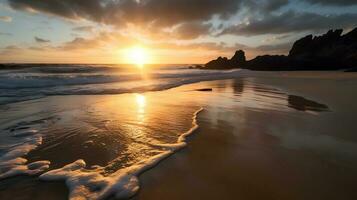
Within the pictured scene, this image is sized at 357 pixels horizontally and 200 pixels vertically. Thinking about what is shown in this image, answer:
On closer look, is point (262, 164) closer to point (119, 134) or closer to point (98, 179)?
point (98, 179)

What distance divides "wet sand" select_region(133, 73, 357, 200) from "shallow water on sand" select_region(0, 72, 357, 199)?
5 cm

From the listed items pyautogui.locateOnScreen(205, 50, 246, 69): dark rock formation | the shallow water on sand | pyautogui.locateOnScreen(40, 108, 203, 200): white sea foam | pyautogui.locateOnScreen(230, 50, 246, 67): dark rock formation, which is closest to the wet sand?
the shallow water on sand

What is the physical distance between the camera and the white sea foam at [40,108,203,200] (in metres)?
2.62

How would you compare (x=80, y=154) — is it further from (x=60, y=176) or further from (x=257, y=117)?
(x=257, y=117)

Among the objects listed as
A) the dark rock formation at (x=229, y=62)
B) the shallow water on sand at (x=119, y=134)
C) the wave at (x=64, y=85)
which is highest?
the dark rock formation at (x=229, y=62)

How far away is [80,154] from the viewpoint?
3.71 m

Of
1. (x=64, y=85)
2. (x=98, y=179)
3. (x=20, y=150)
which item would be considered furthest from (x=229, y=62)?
(x=98, y=179)

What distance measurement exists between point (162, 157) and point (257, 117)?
3.77 m

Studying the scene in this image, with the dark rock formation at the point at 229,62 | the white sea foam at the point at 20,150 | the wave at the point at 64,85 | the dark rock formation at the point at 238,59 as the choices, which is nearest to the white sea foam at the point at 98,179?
the white sea foam at the point at 20,150

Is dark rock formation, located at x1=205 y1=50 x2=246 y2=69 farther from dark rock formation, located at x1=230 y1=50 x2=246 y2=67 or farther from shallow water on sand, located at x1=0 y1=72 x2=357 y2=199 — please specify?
shallow water on sand, located at x1=0 y1=72 x2=357 y2=199

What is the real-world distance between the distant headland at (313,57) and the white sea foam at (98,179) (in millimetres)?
44270

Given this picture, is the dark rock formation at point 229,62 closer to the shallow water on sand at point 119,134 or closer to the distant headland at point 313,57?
the distant headland at point 313,57

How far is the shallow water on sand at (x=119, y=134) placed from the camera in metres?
3.05

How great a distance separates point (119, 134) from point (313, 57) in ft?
176
